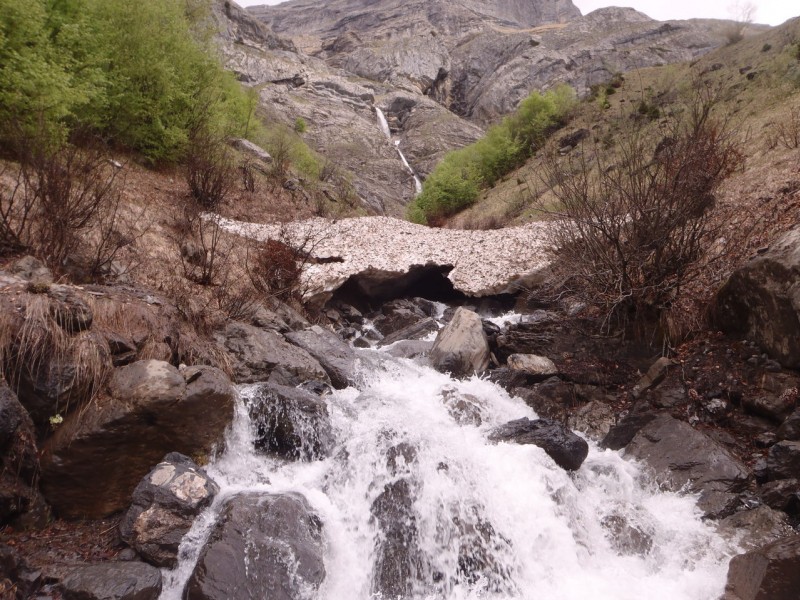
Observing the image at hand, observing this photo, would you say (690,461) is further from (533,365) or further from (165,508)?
(165,508)

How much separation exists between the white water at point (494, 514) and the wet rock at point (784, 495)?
0.60m

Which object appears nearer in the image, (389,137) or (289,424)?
(289,424)

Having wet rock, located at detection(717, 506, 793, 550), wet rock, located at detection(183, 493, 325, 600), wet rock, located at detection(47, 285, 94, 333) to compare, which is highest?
wet rock, located at detection(717, 506, 793, 550)

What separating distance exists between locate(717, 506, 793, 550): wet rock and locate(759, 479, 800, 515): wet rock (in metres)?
0.08

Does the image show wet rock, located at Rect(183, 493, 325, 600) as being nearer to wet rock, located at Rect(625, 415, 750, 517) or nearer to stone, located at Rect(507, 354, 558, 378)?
wet rock, located at Rect(625, 415, 750, 517)

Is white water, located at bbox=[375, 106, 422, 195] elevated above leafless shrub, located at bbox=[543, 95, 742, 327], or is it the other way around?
leafless shrub, located at bbox=[543, 95, 742, 327]

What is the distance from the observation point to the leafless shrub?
611 centimetres

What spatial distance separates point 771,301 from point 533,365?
127 inches

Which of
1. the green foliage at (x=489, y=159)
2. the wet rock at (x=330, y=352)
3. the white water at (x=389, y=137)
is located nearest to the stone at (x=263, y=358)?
the wet rock at (x=330, y=352)

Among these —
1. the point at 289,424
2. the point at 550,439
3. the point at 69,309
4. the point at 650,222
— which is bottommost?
the point at 289,424

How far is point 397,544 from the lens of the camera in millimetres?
4422

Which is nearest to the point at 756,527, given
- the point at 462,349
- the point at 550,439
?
the point at 550,439

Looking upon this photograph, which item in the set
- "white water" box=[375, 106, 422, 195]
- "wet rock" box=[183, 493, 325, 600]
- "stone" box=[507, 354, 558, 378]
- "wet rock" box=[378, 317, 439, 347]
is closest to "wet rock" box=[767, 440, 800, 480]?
"stone" box=[507, 354, 558, 378]

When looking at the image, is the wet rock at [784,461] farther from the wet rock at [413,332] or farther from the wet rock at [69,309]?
the wet rock at [69,309]
